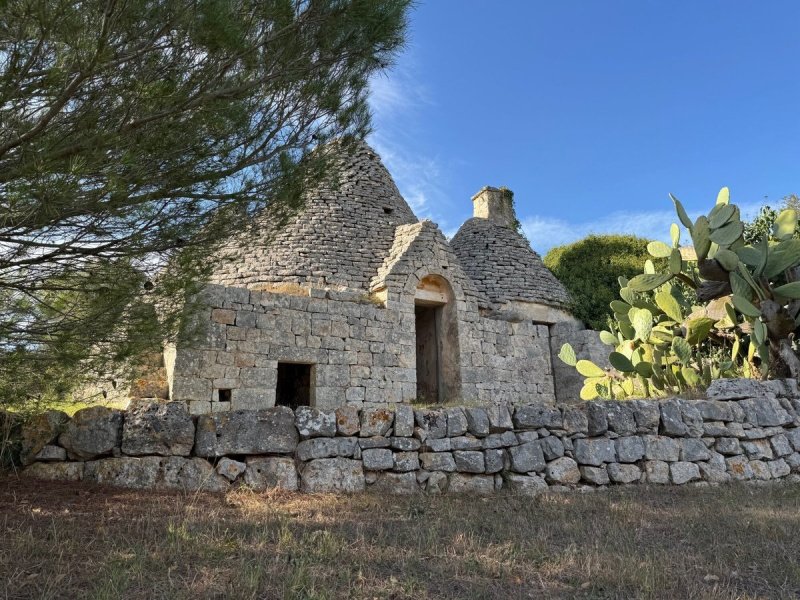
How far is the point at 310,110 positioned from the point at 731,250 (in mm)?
5495

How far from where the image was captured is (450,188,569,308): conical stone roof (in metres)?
11.7

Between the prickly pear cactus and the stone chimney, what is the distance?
623cm

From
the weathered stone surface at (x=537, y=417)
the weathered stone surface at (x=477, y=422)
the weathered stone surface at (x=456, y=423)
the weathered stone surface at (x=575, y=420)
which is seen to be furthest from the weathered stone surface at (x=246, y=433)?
the weathered stone surface at (x=575, y=420)

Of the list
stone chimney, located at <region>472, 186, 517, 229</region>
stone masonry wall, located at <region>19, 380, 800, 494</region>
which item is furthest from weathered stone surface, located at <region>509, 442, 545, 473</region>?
stone chimney, located at <region>472, 186, 517, 229</region>

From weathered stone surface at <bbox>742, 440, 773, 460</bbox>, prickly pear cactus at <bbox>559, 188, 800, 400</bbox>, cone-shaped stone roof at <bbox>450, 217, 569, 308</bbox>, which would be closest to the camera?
weathered stone surface at <bbox>742, 440, 773, 460</bbox>

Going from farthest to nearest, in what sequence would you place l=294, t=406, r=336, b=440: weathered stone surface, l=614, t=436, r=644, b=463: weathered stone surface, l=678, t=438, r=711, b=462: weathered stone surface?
l=678, t=438, r=711, b=462: weathered stone surface → l=614, t=436, r=644, b=463: weathered stone surface → l=294, t=406, r=336, b=440: weathered stone surface

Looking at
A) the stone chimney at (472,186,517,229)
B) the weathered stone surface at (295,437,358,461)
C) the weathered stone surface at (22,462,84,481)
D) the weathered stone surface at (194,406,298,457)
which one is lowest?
the weathered stone surface at (22,462,84,481)

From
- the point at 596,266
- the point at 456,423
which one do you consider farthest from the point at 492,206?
the point at 456,423

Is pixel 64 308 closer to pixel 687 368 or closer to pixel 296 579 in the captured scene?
pixel 296 579

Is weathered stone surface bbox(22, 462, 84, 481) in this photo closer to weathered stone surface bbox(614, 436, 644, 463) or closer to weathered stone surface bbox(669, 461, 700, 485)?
weathered stone surface bbox(614, 436, 644, 463)

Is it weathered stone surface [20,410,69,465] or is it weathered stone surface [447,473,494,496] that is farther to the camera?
weathered stone surface [447,473,494,496]

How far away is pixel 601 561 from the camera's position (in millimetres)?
2902

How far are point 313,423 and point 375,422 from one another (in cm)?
52

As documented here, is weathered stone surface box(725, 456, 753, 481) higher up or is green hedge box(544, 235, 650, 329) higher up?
green hedge box(544, 235, 650, 329)
